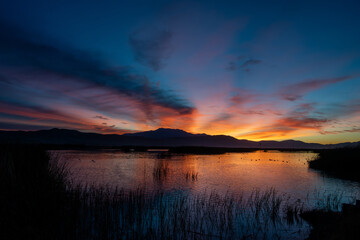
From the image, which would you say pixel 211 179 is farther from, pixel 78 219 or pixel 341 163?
pixel 341 163

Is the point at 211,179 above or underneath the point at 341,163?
underneath

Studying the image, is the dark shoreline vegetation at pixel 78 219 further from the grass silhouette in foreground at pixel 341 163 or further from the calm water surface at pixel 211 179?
the grass silhouette in foreground at pixel 341 163

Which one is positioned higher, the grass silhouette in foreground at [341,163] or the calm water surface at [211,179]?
the grass silhouette in foreground at [341,163]

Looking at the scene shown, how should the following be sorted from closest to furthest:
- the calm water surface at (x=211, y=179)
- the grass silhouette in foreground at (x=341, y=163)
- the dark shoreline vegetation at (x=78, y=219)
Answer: the dark shoreline vegetation at (x=78, y=219) < the calm water surface at (x=211, y=179) < the grass silhouette in foreground at (x=341, y=163)

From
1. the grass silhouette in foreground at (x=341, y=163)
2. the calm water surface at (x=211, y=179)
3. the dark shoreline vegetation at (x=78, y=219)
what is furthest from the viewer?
the grass silhouette in foreground at (x=341, y=163)

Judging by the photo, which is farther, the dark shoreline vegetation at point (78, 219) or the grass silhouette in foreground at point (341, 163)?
the grass silhouette in foreground at point (341, 163)

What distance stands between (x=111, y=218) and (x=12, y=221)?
4.37 m

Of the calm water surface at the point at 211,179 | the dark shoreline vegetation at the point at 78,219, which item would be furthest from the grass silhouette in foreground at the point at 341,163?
the dark shoreline vegetation at the point at 78,219

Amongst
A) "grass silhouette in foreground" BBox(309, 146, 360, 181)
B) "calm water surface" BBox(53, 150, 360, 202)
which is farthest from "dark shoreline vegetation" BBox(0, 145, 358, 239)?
"grass silhouette in foreground" BBox(309, 146, 360, 181)

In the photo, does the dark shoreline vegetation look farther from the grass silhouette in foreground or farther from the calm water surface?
the grass silhouette in foreground

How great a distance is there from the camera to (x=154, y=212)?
1296 cm

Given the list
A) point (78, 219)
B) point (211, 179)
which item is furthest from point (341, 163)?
point (78, 219)

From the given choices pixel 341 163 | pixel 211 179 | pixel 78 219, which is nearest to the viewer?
pixel 78 219

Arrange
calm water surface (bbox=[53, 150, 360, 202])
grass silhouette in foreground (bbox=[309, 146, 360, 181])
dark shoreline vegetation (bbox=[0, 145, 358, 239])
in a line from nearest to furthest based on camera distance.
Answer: dark shoreline vegetation (bbox=[0, 145, 358, 239]), calm water surface (bbox=[53, 150, 360, 202]), grass silhouette in foreground (bbox=[309, 146, 360, 181])
